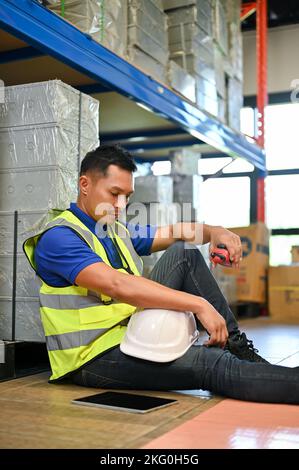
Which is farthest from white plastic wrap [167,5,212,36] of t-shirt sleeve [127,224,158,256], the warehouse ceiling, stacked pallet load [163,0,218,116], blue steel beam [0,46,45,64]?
the warehouse ceiling

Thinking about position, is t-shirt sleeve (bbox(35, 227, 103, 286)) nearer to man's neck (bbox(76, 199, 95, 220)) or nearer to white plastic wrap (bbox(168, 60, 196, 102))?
man's neck (bbox(76, 199, 95, 220))

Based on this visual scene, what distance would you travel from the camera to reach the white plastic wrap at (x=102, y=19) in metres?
3.94

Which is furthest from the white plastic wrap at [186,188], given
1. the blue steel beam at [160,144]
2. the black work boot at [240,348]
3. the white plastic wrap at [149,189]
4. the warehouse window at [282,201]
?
the black work boot at [240,348]

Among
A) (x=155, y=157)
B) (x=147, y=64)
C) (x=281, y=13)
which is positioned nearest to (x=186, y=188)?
(x=155, y=157)

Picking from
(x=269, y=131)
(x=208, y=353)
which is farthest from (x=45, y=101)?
(x=269, y=131)

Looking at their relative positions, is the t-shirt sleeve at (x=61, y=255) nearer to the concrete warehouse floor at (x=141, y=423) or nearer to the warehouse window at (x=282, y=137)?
the concrete warehouse floor at (x=141, y=423)

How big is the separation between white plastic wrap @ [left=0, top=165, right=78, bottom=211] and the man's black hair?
524 millimetres

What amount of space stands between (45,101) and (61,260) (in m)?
1.16

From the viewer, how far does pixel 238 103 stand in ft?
23.5

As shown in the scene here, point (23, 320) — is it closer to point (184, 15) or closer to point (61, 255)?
point (61, 255)

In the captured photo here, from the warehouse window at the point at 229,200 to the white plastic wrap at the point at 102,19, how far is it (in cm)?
480

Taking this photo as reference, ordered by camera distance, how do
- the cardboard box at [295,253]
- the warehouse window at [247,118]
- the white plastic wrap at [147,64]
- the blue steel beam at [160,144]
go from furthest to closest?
1. the warehouse window at [247,118]
2. the cardboard box at [295,253]
3. the blue steel beam at [160,144]
4. the white plastic wrap at [147,64]

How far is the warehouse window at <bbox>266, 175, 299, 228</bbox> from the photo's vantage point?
352 inches

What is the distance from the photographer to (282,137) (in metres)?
9.29
